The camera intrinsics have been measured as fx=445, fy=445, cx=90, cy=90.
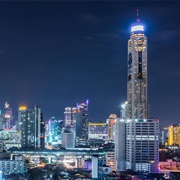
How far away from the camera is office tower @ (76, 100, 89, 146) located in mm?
29688

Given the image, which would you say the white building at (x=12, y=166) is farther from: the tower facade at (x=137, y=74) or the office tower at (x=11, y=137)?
the office tower at (x=11, y=137)

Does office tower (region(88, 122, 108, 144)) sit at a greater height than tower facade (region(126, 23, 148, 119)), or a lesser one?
lesser

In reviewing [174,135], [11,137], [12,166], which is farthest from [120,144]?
[11,137]

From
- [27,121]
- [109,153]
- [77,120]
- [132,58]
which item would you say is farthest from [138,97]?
[77,120]

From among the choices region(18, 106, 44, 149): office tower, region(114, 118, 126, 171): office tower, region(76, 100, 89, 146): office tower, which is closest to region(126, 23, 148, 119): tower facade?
region(114, 118, 126, 171): office tower

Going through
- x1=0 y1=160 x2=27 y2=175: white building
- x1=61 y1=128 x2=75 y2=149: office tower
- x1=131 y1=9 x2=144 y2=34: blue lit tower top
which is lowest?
x1=0 y1=160 x2=27 y2=175: white building

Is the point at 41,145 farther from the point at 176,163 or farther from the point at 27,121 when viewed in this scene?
the point at 176,163

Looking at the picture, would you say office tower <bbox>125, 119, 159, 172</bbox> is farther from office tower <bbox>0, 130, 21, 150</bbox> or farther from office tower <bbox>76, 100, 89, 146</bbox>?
office tower <bbox>76, 100, 89, 146</bbox>

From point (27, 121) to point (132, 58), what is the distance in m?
9.44

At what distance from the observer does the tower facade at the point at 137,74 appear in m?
18.0

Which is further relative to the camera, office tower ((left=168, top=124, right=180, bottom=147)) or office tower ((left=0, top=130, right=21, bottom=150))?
office tower ((left=168, top=124, right=180, bottom=147))

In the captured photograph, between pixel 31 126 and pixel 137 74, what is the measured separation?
9.29m

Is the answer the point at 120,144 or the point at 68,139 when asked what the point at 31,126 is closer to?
the point at 68,139

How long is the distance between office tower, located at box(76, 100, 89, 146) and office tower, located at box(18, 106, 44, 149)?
443 cm
